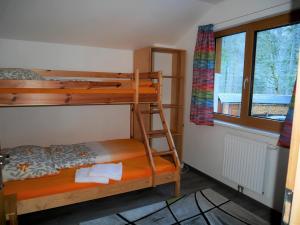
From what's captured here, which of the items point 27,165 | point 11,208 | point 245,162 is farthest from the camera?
point 245,162

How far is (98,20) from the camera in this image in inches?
118

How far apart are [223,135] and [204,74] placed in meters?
0.86

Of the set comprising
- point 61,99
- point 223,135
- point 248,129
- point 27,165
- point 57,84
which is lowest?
point 27,165

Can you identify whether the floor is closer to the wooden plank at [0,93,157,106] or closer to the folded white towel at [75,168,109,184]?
the folded white towel at [75,168,109,184]

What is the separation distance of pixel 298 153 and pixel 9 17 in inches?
127

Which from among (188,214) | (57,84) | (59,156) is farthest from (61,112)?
(188,214)

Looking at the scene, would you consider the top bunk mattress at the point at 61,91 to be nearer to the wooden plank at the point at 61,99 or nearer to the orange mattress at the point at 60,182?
the wooden plank at the point at 61,99

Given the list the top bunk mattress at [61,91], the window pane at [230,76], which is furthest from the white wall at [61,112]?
the window pane at [230,76]

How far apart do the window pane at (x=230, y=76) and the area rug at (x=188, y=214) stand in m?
1.18

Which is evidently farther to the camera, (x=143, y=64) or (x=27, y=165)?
(x=143, y=64)

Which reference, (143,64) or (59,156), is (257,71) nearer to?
(143,64)

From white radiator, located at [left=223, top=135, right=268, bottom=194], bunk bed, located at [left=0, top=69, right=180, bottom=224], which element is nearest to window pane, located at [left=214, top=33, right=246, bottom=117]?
white radiator, located at [left=223, top=135, right=268, bottom=194]

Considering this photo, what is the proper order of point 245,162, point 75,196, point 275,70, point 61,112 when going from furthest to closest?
1. point 61,112
2. point 245,162
3. point 275,70
4. point 75,196

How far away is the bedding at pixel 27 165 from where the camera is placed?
2.13m
